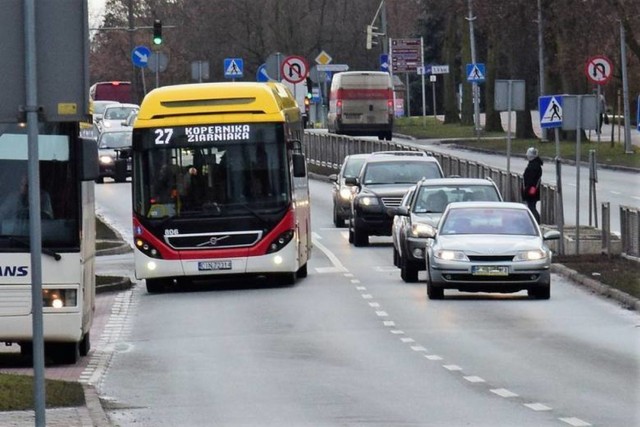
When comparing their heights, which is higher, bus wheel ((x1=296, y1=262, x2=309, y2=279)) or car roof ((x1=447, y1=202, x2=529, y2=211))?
car roof ((x1=447, y1=202, x2=529, y2=211))

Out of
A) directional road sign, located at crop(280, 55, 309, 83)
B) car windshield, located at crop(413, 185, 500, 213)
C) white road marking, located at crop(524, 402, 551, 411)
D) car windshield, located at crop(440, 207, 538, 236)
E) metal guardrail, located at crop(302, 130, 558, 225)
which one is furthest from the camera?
directional road sign, located at crop(280, 55, 309, 83)

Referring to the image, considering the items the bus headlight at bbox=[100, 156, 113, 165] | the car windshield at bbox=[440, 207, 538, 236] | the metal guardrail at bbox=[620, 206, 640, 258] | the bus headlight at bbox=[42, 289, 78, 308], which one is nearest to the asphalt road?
the bus headlight at bbox=[42, 289, 78, 308]

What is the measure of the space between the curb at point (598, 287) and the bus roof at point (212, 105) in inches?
203

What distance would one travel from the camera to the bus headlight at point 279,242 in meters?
28.6

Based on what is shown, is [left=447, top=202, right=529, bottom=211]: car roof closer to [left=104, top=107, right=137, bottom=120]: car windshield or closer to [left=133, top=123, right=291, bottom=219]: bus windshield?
[left=133, top=123, right=291, bottom=219]: bus windshield

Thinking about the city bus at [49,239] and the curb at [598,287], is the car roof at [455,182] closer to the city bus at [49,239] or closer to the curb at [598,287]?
the curb at [598,287]

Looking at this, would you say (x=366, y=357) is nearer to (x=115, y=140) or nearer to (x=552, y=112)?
(x=552, y=112)

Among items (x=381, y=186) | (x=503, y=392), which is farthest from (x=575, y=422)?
(x=381, y=186)

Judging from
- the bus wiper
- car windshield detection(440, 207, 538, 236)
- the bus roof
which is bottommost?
car windshield detection(440, 207, 538, 236)

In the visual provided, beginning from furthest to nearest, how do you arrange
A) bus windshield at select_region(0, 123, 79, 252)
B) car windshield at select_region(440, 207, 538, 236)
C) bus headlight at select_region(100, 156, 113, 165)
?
bus headlight at select_region(100, 156, 113, 165), car windshield at select_region(440, 207, 538, 236), bus windshield at select_region(0, 123, 79, 252)

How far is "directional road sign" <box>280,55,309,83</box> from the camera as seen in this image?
1957 inches

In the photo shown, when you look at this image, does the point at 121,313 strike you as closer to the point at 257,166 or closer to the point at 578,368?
the point at 257,166

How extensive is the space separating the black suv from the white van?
3729 centimetres

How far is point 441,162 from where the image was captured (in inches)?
2046
